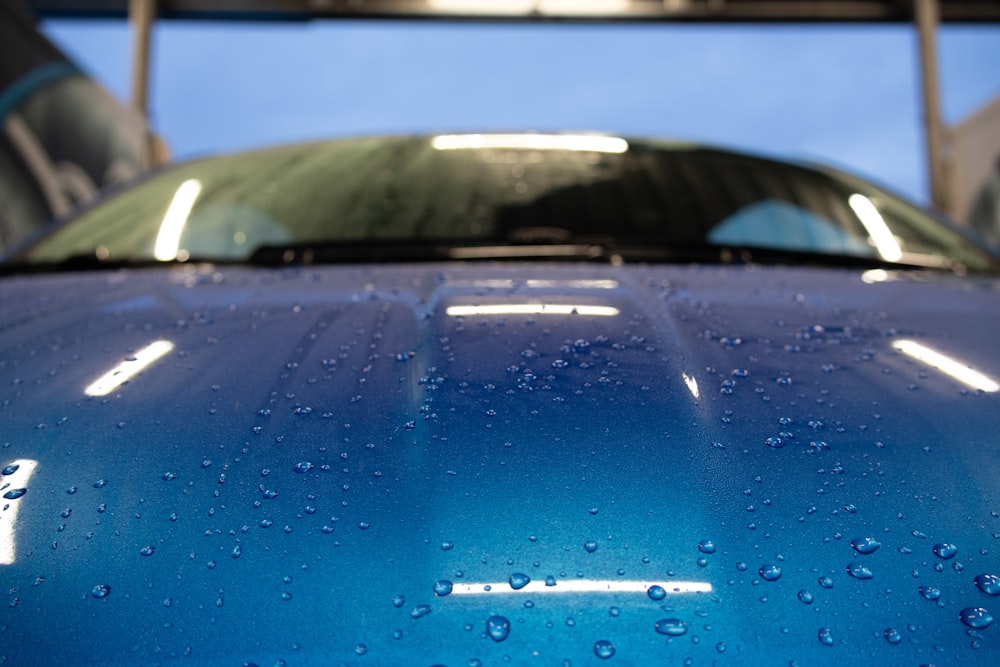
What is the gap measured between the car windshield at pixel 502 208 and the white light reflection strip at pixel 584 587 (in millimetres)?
739

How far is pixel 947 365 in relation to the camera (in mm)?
784

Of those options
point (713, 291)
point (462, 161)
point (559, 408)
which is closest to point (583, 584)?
point (559, 408)

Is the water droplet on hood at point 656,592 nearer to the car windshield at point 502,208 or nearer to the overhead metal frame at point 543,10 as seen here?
the car windshield at point 502,208

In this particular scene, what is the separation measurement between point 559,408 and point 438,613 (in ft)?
0.71

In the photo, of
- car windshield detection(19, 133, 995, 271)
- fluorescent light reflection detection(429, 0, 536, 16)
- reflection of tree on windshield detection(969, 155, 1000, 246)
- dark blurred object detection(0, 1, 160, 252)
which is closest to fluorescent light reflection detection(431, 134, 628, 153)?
car windshield detection(19, 133, 995, 271)

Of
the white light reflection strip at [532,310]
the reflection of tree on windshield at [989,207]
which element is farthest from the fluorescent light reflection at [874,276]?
the reflection of tree on windshield at [989,207]

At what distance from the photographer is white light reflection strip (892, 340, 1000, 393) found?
0.75 m

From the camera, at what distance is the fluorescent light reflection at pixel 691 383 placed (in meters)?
0.69

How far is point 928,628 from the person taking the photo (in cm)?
Answer: 49

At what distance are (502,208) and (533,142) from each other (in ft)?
0.75

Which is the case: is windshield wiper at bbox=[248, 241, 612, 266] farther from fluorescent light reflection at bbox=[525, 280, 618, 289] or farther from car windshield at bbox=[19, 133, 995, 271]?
fluorescent light reflection at bbox=[525, 280, 618, 289]

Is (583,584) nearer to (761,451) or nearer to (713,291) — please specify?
(761,451)

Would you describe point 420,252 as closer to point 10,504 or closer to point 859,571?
point 10,504

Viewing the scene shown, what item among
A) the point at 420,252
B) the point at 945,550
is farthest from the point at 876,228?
the point at 945,550
